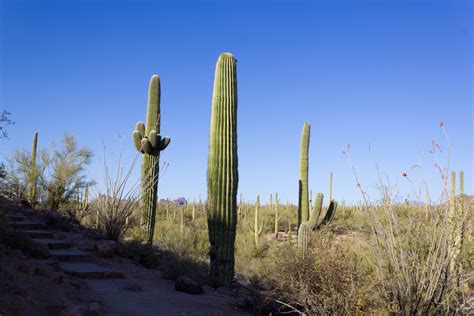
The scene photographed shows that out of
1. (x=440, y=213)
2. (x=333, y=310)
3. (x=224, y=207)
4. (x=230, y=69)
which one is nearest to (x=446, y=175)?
(x=440, y=213)

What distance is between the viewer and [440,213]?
19.7 feet

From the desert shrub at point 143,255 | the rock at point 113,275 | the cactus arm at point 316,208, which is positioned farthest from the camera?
the cactus arm at point 316,208

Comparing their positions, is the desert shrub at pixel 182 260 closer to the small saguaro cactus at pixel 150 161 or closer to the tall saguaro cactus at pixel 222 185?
the tall saguaro cactus at pixel 222 185

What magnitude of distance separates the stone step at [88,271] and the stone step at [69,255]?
0.28 m

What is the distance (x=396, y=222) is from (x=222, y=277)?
5.33m

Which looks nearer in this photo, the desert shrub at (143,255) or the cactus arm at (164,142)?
the desert shrub at (143,255)

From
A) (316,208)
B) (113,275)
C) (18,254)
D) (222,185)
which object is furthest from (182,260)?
(316,208)

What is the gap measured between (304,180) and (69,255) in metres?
9.91

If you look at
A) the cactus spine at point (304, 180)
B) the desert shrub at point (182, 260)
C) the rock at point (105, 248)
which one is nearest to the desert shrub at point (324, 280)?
the desert shrub at point (182, 260)

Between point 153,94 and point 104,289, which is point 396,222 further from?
point 153,94

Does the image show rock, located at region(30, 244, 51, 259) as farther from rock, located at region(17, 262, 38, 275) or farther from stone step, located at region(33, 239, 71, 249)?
rock, located at region(17, 262, 38, 275)

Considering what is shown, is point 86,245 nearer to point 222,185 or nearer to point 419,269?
point 222,185

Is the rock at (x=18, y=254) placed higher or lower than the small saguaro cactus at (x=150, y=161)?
A: lower

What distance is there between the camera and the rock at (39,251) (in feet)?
31.4
